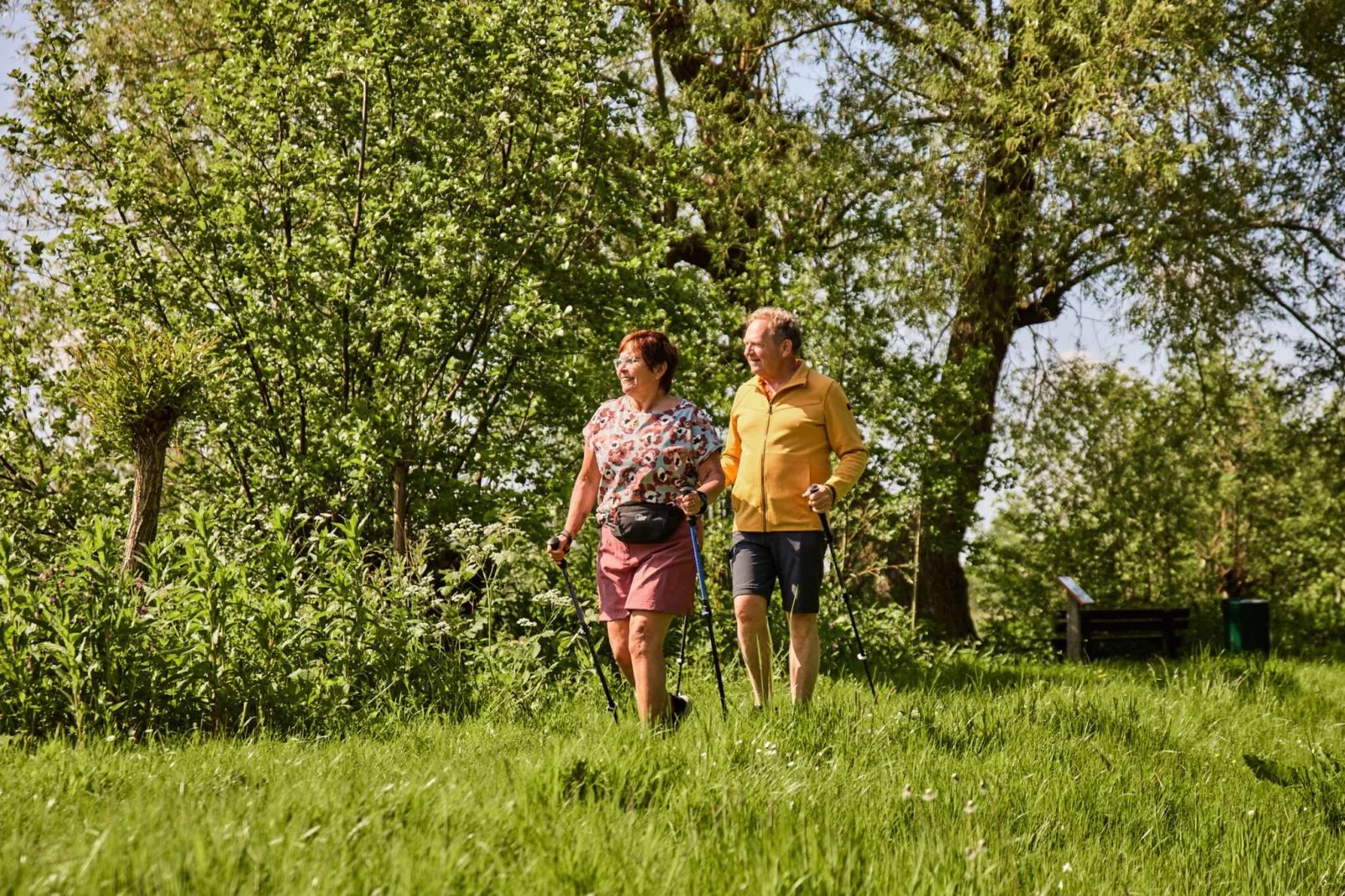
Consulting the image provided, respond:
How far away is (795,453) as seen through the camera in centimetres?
497

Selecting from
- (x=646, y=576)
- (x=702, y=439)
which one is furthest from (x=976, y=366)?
A: (x=646, y=576)

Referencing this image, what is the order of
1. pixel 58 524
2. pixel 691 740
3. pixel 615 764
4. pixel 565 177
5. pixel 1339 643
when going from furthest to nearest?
pixel 1339 643
pixel 58 524
pixel 565 177
pixel 691 740
pixel 615 764

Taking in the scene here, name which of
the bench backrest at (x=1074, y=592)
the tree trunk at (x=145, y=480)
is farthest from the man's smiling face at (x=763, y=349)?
the bench backrest at (x=1074, y=592)

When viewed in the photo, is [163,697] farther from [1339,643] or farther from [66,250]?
[1339,643]

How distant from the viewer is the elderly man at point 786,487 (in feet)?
16.1

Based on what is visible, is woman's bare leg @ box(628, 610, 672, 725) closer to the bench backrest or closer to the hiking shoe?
the hiking shoe

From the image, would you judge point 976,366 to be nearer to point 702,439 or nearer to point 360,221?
point 360,221

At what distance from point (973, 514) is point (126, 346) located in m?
7.57

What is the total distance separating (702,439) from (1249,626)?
30.4 ft

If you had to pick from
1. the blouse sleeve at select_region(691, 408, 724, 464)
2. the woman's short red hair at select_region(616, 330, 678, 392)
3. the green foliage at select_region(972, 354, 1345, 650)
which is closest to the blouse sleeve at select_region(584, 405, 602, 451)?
the woman's short red hair at select_region(616, 330, 678, 392)

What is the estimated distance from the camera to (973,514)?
1029cm

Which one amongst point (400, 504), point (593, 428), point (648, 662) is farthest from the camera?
point (400, 504)

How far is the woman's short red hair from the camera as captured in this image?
4621mm

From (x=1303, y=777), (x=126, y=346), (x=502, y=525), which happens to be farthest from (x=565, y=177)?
(x=1303, y=777)
